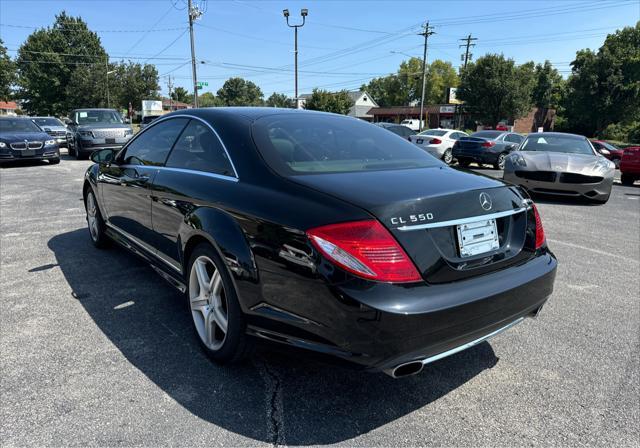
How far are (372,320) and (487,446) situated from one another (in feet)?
2.82

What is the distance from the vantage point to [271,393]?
2.44 metres

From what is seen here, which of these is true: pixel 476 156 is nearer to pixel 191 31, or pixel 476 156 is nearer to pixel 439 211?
pixel 439 211

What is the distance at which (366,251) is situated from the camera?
1.91 metres

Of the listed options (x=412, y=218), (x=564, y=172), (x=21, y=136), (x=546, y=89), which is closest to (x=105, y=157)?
(x=412, y=218)

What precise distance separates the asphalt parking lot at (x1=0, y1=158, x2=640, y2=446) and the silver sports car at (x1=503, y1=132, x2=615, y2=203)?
513 centimetres

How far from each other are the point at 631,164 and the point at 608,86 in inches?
1652

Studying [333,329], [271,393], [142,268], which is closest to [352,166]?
[333,329]

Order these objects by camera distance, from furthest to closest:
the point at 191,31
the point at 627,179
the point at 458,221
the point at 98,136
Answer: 1. the point at 191,31
2. the point at 98,136
3. the point at 627,179
4. the point at 458,221

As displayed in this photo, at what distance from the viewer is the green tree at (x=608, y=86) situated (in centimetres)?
4634

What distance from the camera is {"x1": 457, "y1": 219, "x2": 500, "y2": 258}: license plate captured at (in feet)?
7.00

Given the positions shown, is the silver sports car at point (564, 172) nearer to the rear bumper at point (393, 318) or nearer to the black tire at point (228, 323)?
the rear bumper at point (393, 318)

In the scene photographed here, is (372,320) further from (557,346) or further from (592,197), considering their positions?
(592,197)

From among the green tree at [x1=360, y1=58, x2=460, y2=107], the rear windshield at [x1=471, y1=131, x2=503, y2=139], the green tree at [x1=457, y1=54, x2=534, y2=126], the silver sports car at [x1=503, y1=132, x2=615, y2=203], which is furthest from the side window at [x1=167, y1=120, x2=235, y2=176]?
the green tree at [x1=360, y1=58, x2=460, y2=107]

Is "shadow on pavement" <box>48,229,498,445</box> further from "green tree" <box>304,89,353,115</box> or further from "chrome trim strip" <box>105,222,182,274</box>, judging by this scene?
"green tree" <box>304,89,353,115</box>
